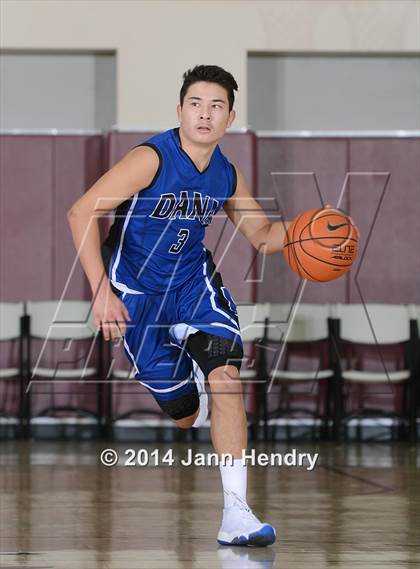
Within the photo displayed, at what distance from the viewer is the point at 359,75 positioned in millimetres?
9609

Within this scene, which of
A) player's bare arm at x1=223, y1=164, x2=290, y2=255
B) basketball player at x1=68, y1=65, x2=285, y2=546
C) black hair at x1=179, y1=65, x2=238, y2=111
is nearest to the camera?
basketball player at x1=68, y1=65, x2=285, y2=546

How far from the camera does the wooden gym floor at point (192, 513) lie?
154 inches

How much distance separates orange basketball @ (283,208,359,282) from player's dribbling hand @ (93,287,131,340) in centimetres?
77

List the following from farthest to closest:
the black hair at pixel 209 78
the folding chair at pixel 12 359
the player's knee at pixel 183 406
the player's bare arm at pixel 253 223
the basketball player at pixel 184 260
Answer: the folding chair at pixel 12 359 → the player's knee at pixel 183 406 → the player's bare arm at pixel 253 223 → the black hair at pixel 209 78 → the basketball player at pixel 184 260

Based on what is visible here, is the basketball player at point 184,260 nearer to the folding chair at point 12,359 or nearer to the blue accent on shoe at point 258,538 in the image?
the blue accent on shoe at point 258,538

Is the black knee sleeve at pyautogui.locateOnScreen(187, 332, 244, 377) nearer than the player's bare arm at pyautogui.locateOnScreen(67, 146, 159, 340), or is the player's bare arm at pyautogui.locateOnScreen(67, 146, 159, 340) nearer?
the player's bare arm at pyautogui.locateOnScreen(67, 146, 159, 340)

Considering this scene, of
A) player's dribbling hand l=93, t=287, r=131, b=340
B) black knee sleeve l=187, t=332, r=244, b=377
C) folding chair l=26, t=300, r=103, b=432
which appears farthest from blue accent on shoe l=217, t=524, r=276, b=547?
folding chair l=26, t=300, r=103, b=432

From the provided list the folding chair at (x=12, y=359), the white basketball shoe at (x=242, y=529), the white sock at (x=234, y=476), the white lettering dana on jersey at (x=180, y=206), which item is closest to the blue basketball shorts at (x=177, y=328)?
the white lettering dana on jersey at (x=180, y=206)

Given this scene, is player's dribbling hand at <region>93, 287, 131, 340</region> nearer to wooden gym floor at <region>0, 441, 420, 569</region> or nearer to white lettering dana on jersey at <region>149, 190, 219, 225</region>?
white lettering dana on jersey at <region>149, 190, 219, 225</region>

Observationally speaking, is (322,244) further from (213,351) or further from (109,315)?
(109,315)

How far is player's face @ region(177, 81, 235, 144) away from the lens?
13.6 ft

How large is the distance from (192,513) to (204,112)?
197 cm

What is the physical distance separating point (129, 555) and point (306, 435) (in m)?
5.25

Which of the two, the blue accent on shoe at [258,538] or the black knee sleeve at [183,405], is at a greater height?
the black knee sleeve at [183,405]
